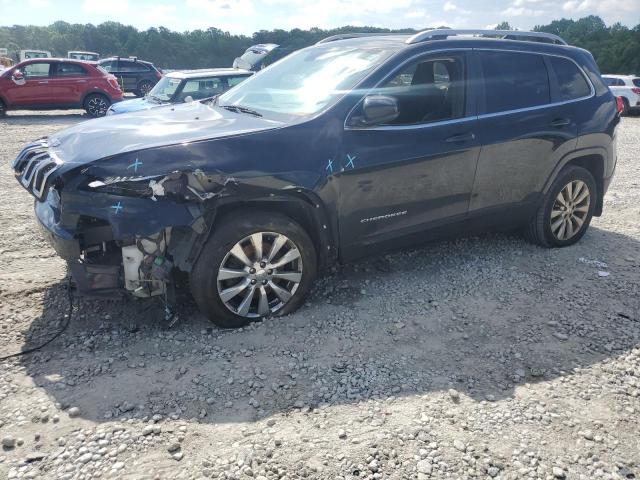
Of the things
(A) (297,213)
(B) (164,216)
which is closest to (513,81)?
(A) (297,213)

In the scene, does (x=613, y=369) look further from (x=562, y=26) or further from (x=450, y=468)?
(x=562, y=26)

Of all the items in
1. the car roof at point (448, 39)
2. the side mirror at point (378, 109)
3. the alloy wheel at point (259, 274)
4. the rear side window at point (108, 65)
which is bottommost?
the alloy wheel at point (259, 274)

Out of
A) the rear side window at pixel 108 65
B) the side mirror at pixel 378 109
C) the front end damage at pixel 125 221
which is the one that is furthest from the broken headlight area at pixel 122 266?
the rear side window at pixel 108 65

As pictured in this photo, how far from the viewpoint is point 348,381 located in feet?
10.5

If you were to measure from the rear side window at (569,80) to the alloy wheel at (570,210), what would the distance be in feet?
2.64

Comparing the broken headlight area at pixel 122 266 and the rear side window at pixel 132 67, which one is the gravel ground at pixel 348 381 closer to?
the broken headlight area at pixel 122 266

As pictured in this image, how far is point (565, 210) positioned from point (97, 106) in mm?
14704

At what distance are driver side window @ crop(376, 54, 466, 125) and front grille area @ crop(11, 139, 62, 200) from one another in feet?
7.50

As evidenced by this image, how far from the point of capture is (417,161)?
404 cm

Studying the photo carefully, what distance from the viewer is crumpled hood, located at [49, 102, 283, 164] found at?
3330 mm

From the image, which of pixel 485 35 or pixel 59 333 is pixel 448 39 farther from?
pixel 59 333

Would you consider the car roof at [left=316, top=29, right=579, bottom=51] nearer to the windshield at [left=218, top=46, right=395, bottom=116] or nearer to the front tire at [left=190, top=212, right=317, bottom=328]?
the windshield at [left=218, top=46, right=395, bottom=116]

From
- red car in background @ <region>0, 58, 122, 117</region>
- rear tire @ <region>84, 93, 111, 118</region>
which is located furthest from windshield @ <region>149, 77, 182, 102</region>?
red car in background @ <region>0, 58, 122, 117</region>

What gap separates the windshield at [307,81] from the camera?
393cm
